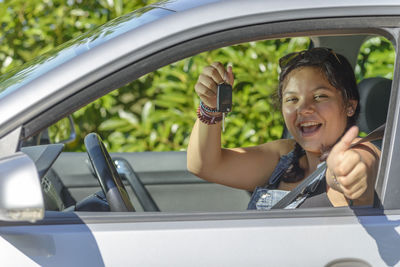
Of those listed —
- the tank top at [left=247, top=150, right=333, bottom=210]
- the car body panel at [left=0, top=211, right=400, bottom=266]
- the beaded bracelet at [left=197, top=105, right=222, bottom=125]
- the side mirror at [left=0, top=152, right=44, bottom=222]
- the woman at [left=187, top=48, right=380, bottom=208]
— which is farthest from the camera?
the beaded bracelet at [left=197, top=105, right=222, bottom=125]

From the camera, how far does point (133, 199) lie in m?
3.10

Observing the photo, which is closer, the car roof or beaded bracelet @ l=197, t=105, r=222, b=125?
the car roof

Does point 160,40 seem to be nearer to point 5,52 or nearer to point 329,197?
point 329,197

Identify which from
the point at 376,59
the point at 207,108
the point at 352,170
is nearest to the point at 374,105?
the point at 207,108

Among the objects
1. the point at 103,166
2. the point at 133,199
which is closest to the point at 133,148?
the point at 133,199

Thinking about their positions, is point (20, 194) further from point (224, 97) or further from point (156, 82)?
point (156, 82)

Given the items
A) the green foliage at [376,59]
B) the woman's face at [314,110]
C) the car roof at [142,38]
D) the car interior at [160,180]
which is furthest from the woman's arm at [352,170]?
the green foliage at [376,59]

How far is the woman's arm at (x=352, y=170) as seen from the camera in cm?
157

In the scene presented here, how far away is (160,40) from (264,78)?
3055 millimetres

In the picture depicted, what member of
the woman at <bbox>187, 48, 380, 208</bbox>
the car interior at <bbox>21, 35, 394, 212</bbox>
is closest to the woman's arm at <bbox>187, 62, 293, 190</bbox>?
the woman at <bbox>187, 48, 380, 208</bbox>

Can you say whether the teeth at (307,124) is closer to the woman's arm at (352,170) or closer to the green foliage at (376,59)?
the woman's arm at (352,170)

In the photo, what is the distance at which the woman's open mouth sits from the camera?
219cm

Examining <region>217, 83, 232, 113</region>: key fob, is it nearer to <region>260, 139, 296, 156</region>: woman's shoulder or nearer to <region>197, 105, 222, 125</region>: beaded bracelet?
<region>197, 105, 222, 125</region>: beaded bracelet

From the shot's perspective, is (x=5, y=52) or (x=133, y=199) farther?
(x=5, y=52)
